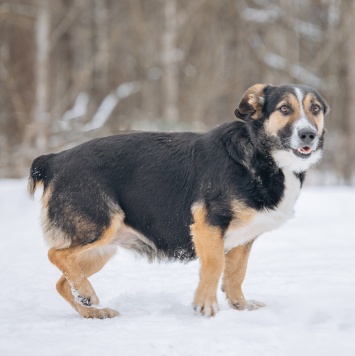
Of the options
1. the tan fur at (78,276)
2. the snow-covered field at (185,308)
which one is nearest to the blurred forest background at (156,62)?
the snow-covered field at (185,308)

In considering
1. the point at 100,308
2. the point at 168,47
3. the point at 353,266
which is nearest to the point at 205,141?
the point at 100,308

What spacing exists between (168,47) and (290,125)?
16.4m

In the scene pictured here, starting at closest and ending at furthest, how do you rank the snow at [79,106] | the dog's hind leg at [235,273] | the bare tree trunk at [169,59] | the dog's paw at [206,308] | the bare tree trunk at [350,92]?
the dog's paw at [206,308] → the dog's hind leg at [235,273] → the snow at [79,106] → the bare tree trunk at [350,92] → the bare tree trunk at [169,59]

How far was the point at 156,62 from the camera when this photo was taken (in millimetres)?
23797

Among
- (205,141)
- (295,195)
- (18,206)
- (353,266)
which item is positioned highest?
(205,141)

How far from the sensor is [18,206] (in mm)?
10641

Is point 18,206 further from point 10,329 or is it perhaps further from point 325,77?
point 325,77

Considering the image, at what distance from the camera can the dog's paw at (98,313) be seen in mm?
4820

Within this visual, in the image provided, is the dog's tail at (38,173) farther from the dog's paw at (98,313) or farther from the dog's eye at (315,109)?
the dog's eye at (315,109)

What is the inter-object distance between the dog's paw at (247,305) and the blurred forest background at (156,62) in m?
10.6

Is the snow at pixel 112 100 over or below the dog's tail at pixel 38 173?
below

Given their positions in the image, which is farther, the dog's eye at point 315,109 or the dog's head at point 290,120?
the dog's eye at point 315,109

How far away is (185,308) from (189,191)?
891 millimetres

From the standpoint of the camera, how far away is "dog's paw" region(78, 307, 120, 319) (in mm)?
4820
